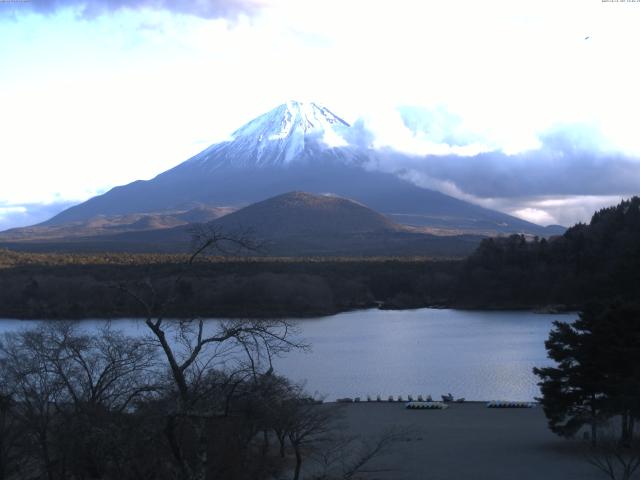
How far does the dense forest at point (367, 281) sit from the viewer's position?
137 feet

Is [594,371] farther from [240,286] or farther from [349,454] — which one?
[240,286]

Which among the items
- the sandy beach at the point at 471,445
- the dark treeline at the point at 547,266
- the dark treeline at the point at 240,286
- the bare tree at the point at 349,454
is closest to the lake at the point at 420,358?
the sandy beach at the point at 471,445

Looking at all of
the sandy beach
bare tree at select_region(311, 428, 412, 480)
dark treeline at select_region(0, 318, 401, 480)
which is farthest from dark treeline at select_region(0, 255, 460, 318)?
dark treeline at select_region(0, 318, 401, 480)

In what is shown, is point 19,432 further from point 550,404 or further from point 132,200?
point 132,200

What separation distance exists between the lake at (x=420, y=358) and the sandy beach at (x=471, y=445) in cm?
240

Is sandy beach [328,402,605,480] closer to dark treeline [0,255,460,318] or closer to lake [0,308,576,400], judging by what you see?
lake [0,308,576,400]

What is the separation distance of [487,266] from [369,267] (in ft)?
34.2

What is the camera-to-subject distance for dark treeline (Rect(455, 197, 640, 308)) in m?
46.4

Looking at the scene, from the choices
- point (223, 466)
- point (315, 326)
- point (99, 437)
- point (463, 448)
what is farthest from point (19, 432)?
point (315, 326)

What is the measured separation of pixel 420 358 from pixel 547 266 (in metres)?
25.9

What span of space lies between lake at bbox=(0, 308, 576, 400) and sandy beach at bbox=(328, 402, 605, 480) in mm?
2400

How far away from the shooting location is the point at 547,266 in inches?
1948

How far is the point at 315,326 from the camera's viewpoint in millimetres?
36875

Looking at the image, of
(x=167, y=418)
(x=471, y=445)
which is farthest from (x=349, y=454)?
(x=167, y=418)
